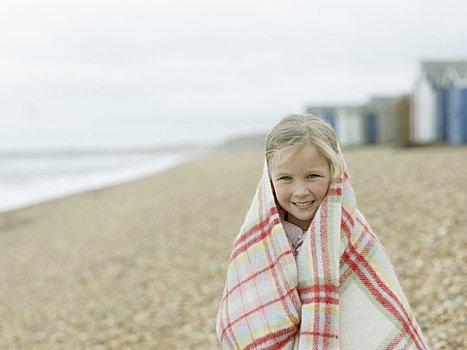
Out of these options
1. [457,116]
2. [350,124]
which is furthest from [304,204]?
[350,124]

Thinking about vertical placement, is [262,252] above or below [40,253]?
above

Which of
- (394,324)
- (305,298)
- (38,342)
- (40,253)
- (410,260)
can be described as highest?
(305,298)

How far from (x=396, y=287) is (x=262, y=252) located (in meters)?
0.52

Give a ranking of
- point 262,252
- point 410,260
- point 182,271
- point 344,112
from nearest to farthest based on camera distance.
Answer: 1. point 262,252
2. point 410,260
3. point 182,271
4. point 344,112

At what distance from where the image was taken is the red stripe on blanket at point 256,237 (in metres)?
2.13

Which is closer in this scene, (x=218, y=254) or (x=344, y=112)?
(x=218, y=254)

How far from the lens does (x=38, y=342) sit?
7023 millimetres

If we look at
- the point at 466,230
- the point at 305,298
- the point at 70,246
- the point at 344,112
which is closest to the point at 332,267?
the point at 305,298

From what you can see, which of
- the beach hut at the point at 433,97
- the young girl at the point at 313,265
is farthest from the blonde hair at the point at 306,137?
the beach hut at the point at 433,97

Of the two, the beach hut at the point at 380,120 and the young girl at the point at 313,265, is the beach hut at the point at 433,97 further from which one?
the young girl at the point at 313,265

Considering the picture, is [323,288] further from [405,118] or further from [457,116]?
[405,118]

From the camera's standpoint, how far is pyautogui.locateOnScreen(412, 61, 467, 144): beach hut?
1956 centimetres

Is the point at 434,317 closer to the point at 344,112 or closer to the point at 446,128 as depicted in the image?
the point at 446,128

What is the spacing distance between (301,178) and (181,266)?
6.66 meters
